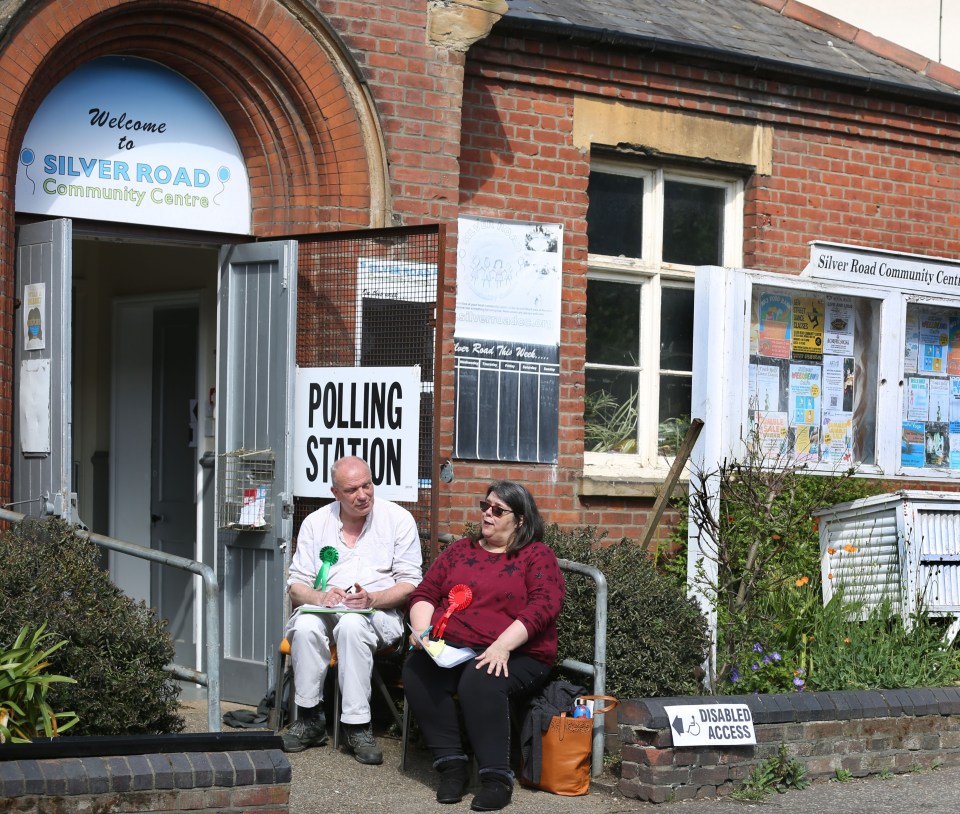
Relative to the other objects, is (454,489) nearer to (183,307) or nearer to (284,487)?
(284,487)

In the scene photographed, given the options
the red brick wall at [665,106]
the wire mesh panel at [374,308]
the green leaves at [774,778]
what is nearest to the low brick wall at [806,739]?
the green leaves at [774,778]

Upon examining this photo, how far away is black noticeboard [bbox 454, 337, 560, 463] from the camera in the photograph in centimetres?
879

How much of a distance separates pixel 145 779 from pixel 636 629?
273 cm

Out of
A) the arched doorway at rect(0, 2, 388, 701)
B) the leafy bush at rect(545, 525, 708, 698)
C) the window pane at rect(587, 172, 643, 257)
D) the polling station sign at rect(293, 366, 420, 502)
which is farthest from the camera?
the window pane at rect(587, 172, 643, 257)

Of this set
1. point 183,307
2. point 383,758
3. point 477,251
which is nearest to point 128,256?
point 183,307

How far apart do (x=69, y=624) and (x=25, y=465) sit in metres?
1.90

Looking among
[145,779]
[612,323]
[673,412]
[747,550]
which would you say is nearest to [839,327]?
[673,412]

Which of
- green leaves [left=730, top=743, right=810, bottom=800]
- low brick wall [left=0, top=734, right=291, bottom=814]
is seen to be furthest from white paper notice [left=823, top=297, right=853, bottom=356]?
low brick wall [left=0, top=734, right=291, bottom=814]

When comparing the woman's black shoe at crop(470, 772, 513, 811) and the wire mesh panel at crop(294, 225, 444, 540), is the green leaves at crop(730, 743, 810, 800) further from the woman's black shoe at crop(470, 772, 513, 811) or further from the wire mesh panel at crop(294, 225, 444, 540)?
the wire mesh panel at crop(294, 225, 444, 540)

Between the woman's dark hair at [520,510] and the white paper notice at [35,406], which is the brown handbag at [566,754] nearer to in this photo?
the woman's dark hair at [520,510]

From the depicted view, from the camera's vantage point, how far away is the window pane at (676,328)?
984cm

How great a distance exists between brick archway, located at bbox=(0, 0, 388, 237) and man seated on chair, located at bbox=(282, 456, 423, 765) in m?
1.81

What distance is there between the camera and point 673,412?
986 cm

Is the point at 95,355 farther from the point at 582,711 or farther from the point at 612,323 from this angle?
the point at 582,711
